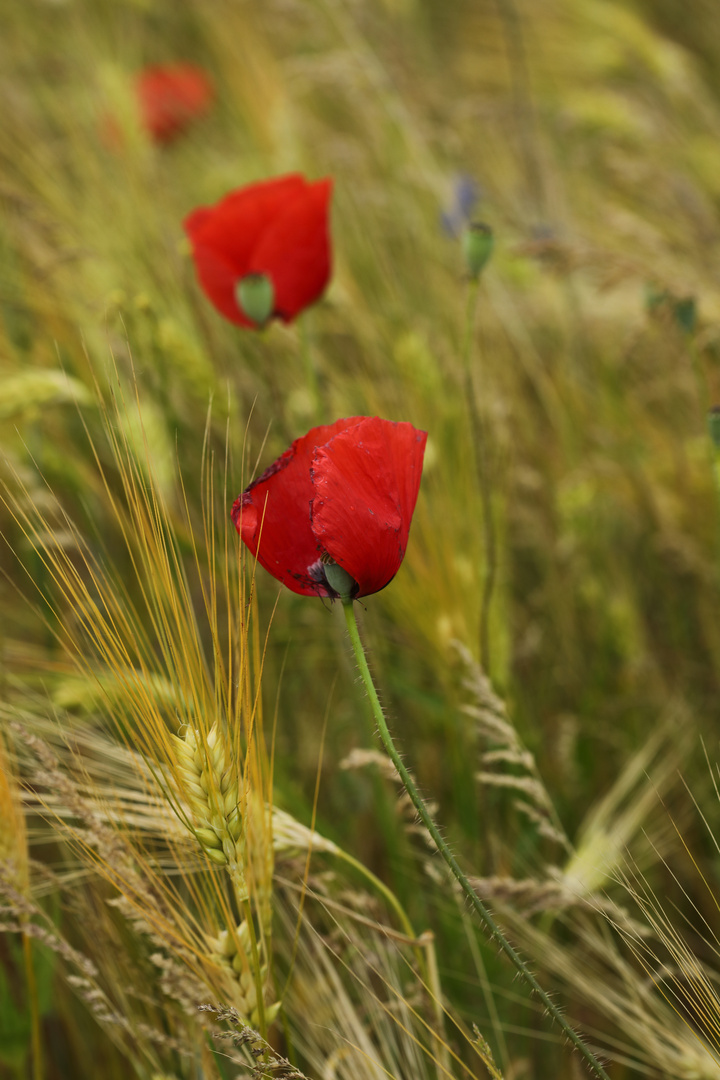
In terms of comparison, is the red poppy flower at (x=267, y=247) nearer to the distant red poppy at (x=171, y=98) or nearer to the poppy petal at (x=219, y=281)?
the poppy petal at (x=219, y=281)

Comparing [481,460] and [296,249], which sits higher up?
[296,249]

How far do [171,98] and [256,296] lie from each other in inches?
49.7

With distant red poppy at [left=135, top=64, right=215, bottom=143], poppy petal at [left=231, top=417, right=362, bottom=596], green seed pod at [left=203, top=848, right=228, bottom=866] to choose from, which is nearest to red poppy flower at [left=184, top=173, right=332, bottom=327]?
poppy petal at [left=231, top=417, right=362, bottom=596]

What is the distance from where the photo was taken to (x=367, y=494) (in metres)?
0.36

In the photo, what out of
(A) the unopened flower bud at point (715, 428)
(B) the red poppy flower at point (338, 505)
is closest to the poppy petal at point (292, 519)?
(B) the red poppy flower at point (338, 505)

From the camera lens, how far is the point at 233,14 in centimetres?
178

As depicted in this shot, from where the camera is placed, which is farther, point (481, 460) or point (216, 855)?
point (481, 460)

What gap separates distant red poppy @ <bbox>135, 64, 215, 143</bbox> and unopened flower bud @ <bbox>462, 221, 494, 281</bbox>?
3.94ft

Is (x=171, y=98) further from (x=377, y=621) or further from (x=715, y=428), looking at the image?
(x=715, y=428)

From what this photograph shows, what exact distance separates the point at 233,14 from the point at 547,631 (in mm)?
1510

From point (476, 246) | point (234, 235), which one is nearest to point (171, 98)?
point (234, 235)

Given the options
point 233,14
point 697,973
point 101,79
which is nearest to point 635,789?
point 697,973

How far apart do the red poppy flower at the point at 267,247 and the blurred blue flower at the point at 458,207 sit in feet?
1.82

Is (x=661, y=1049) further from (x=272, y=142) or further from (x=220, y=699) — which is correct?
(x=272, y=142)
